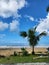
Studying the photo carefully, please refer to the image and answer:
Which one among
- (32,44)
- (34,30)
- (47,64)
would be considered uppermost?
(34,30)

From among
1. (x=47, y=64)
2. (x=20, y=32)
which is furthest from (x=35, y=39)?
(x=47, y=64)

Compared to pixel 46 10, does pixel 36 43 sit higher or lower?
lower

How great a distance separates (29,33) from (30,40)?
2.25 ft

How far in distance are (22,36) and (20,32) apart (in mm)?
503

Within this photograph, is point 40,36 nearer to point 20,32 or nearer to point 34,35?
point 34,35

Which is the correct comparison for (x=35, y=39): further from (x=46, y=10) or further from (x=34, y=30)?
(x=46, y=10)

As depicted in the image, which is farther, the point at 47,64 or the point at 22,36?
the point at 22,36

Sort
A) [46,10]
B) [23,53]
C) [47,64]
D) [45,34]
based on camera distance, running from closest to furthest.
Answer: [47,64]
[46,10]
[23,53]
[45,34]

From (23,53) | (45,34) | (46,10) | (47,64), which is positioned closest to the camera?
(47,64)

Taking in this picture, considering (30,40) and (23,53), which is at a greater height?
Result: (30,40)

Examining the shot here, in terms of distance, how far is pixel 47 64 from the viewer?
8.00 m

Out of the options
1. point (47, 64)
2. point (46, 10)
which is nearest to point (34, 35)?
point (46, 10)

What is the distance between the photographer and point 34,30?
66.9ft

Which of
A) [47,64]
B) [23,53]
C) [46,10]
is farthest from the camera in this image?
[23,53]
